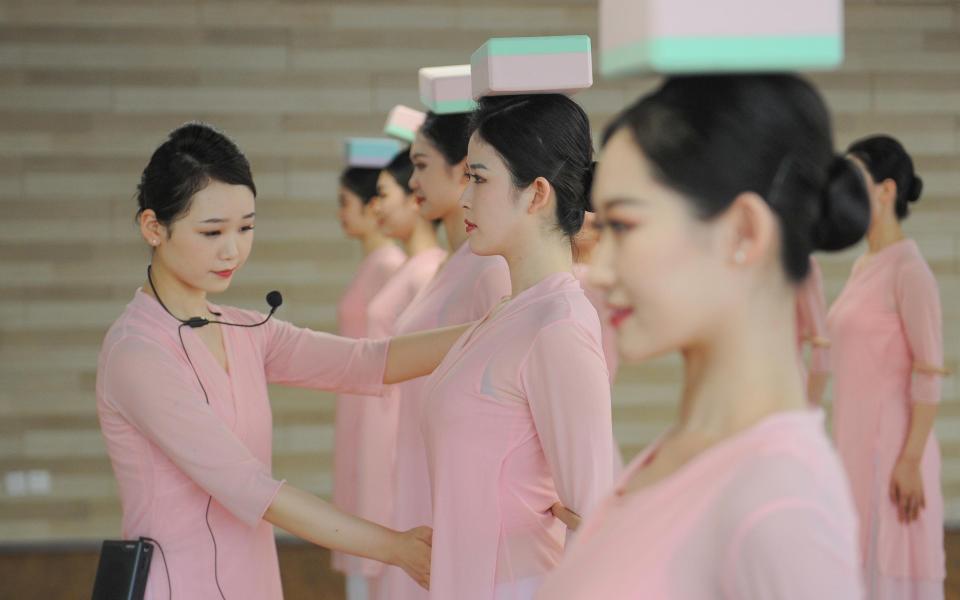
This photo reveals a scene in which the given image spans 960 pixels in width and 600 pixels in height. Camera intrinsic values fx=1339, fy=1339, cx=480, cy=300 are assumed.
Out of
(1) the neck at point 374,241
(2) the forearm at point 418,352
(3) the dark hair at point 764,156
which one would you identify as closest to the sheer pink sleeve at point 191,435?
(2) the forearm at point 418,352

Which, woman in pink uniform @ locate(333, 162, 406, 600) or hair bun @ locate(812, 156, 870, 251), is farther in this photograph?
woman in pink uniform @ locate(333, 162, 406, 600)

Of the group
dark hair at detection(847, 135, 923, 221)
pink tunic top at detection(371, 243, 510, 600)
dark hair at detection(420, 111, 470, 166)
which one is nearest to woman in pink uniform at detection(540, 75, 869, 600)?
pink tunic top at detection(371, 243, 510, 600)

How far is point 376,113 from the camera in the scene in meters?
6.31

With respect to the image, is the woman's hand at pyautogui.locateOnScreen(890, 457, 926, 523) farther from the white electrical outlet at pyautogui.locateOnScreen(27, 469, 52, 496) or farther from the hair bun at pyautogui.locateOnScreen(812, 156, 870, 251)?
the white electrical outlet at pyautogui.locateOnScreen(27, 469, 52, 496)

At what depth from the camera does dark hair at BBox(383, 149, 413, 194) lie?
4.89 metres

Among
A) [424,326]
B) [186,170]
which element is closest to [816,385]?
[424,326]

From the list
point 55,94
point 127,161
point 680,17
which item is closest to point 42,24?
point 55,94

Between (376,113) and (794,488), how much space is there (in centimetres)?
538

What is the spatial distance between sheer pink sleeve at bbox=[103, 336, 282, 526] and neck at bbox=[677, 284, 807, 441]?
120 centimetres

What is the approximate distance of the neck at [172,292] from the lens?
7.91 feet

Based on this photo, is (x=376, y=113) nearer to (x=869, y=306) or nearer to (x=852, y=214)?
(x=869, y=306)

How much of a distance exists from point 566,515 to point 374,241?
3.31 metres

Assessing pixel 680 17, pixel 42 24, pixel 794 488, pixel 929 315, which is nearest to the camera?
pixel 794 488

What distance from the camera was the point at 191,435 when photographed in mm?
2234
